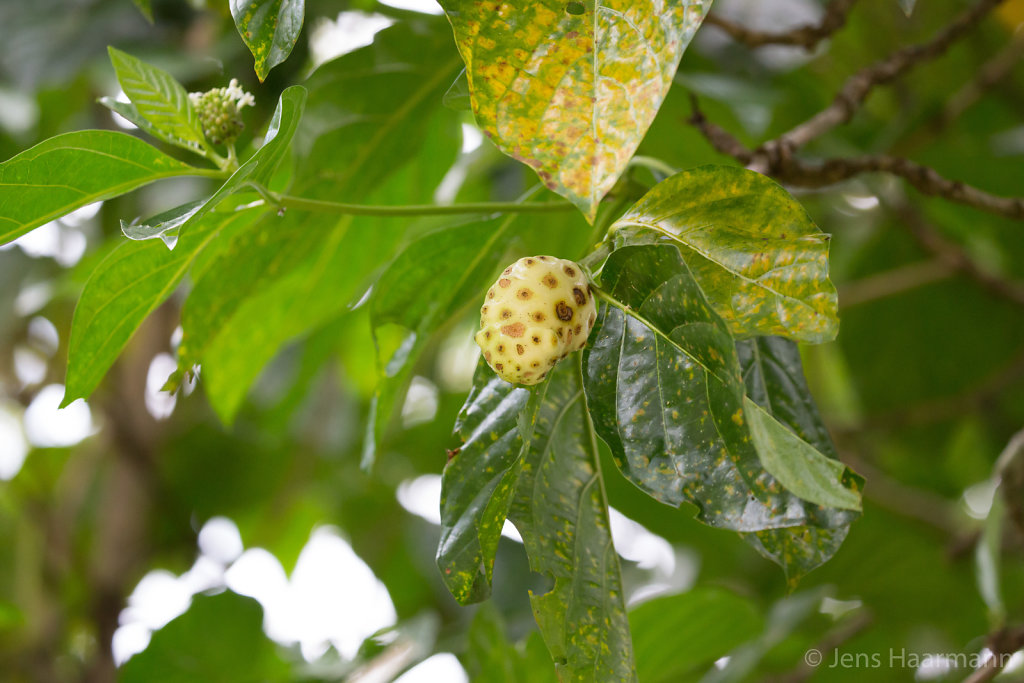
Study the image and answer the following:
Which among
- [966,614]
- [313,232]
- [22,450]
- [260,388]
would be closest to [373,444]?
[313,232]

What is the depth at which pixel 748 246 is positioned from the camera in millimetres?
505

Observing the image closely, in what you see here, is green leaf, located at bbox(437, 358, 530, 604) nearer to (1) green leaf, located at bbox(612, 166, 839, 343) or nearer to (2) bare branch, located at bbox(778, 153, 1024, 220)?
(1) green leaf, located at bbox(612, 166, 839, 343)

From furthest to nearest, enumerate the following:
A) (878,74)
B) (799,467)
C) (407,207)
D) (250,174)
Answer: (878,74) < (407,207) < (250,174) < (799,467)

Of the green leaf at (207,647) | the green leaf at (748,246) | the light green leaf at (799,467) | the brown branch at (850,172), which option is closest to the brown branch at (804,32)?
the brown branch at (850,172)

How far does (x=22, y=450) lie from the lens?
197cm

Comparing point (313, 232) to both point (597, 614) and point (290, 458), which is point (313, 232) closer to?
point (597, 614)

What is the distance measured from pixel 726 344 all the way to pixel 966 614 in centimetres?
127

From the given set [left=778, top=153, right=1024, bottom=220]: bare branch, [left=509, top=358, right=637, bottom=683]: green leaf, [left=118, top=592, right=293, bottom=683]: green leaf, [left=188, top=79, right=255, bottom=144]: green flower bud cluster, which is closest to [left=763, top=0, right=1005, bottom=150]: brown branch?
[left=778, top=153, right=1024, bottom=220]: bare branch

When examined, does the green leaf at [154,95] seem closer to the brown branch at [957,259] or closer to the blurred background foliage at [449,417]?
the blurred background foliage at [449,417]

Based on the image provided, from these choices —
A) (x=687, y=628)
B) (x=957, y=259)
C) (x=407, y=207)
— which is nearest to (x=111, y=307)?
(x=407, y=207)

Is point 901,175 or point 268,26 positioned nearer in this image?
point 268,26

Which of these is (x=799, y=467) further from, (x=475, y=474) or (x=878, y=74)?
(x=878, y=74)

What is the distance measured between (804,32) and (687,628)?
2.27ft

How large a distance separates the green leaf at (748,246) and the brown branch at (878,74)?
0.97ft
